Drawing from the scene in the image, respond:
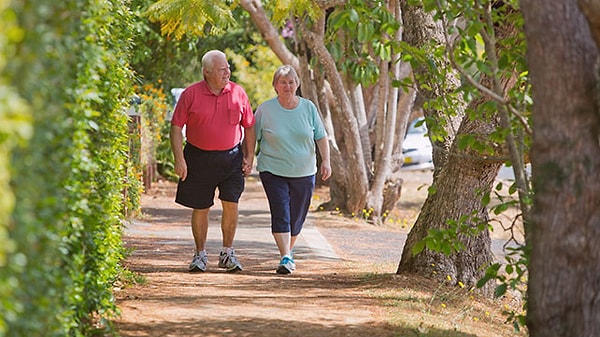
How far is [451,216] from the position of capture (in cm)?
909

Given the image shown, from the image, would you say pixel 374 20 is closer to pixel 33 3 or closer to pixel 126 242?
pixel 33 3

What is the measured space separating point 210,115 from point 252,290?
1716mm

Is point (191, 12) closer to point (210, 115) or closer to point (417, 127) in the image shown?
point (210, 115)

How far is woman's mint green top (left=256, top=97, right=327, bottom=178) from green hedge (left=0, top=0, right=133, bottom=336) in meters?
2.65

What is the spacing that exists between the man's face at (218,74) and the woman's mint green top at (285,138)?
51 cm

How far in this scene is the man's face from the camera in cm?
929

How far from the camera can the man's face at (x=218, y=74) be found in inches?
366

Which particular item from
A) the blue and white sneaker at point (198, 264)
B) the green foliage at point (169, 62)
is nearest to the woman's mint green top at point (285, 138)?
the blue and white sneaker at point (198, 264)

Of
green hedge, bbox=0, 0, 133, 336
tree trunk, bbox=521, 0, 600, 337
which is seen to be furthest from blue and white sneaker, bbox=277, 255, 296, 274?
tree trunk, bbox=521, 0, 600, 337

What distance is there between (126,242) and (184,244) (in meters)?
0.63

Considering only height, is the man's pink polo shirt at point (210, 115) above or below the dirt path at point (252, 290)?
above

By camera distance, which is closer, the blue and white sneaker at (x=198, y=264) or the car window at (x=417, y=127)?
the car window at (x=417, y=127)

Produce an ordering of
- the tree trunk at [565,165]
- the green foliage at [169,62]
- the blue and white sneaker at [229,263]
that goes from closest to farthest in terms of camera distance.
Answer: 1. the tree trunk at [565,165]
2. the blue and white sneaker at [229,263]
3. the green foliage at [169,62]

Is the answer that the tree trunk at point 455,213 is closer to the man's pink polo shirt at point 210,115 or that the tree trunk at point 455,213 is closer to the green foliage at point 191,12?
the man's pink polo shirt at point 210,115
